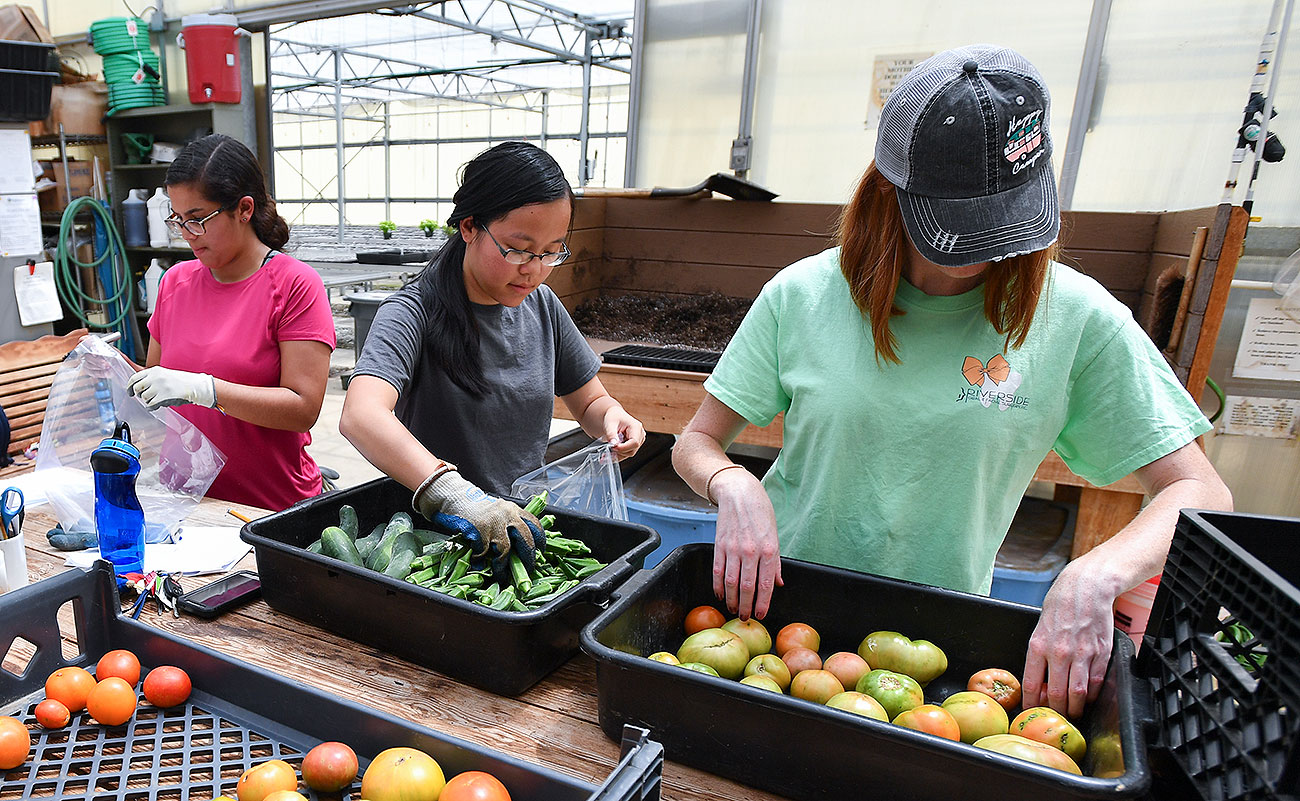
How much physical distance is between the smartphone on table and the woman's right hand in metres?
0.85

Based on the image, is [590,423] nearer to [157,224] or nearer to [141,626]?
[141,626]

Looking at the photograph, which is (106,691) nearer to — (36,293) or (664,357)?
(664,357)

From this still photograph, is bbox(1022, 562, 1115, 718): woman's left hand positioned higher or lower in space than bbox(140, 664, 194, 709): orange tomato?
higher

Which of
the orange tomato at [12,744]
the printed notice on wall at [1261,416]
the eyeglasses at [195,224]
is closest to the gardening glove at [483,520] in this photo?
the orange tomato at [12,744]

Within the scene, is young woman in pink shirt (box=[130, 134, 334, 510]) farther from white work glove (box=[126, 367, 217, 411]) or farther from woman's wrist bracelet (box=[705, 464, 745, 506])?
woman's wrist bracelet (box=[705, 464, 745, 506])

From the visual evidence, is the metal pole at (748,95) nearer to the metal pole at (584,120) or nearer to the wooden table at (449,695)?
the metal pole at (584,120)

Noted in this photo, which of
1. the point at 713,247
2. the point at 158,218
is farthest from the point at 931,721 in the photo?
the point at 158,218

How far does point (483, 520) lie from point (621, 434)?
27.2 inches

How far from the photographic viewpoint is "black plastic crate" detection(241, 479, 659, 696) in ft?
3.64

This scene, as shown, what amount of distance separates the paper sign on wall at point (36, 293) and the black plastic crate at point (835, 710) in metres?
5.83

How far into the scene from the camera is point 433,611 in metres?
1.13

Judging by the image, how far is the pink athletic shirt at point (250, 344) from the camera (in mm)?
2121

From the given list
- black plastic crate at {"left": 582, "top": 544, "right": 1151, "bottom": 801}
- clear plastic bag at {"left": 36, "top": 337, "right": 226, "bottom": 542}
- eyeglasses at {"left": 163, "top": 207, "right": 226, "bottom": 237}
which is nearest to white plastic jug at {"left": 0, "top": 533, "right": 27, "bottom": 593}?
clear plastic bag at {"left": 36, "top": 337, "right": 226, "bottom": 542}

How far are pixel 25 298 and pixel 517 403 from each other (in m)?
5.14
